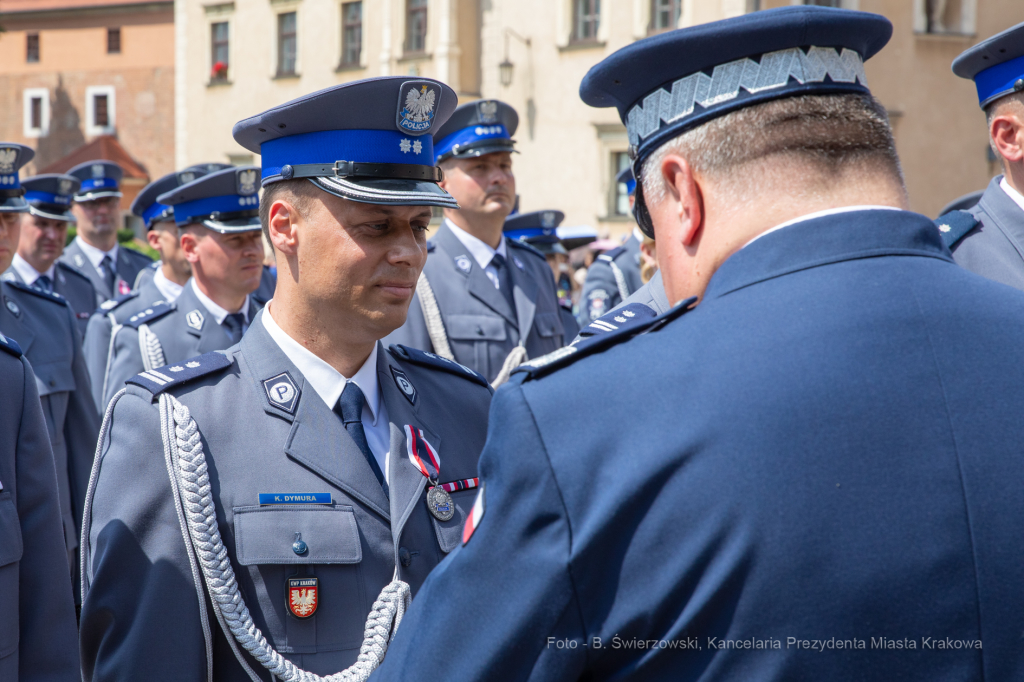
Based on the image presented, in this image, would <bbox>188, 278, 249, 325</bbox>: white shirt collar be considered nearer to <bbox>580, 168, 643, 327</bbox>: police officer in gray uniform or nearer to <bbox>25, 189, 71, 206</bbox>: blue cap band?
<bbox>580, 168, 643, 327</bbox>: police officer in gray uniform

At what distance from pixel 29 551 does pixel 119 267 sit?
7600 millimetres

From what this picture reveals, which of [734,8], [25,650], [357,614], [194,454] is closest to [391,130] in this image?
[194,454]

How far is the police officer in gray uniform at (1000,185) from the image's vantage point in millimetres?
3158

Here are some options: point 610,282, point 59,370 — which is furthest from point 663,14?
point 59,370

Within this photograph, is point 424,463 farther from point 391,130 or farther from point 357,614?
point 391,130

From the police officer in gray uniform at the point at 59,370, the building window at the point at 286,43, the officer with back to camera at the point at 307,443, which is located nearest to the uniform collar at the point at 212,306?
the police officer in gray uniform at the point at 59,370

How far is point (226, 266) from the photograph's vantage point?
490cm

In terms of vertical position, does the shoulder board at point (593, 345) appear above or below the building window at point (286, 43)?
below

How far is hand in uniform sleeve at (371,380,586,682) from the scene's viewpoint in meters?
1.22

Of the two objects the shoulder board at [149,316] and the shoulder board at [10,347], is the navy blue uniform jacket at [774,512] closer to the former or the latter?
the shoulder board at [10,347]

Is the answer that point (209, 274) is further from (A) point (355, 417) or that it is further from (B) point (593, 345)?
(B) point (593, 345)

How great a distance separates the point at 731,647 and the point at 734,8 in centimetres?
2203

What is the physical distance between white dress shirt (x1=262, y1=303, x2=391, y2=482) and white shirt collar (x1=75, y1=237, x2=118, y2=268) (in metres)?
7.70

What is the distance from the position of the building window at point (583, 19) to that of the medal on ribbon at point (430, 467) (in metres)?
22.5
